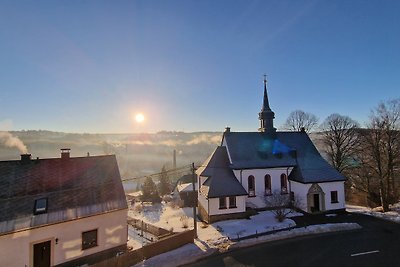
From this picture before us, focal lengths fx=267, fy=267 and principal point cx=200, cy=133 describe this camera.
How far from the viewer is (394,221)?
24.8 metres

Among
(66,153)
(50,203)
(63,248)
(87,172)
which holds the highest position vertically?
(66,153)

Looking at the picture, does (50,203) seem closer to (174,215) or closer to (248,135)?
(174,215)

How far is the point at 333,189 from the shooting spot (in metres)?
28.7

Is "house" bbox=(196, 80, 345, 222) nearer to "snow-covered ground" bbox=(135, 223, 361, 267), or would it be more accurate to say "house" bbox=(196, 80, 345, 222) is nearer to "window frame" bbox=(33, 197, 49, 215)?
"snow-covered ground" bbox=(135, 223, 361, 267)

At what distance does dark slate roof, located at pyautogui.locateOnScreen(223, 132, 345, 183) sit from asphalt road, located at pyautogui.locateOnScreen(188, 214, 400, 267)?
7.98 m

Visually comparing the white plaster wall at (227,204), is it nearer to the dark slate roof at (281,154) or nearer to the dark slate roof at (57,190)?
the dark slate roof at (281,154)

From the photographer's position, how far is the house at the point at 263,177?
2695cm

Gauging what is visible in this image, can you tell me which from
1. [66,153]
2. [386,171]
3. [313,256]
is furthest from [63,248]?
[386,171]

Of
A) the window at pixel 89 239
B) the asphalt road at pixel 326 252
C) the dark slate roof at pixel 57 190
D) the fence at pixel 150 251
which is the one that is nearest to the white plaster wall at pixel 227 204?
the fence at pixel 150 251

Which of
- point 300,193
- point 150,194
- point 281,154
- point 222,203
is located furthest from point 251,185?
point 150,194

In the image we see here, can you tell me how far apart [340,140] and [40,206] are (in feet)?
123

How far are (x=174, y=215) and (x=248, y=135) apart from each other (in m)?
13.2

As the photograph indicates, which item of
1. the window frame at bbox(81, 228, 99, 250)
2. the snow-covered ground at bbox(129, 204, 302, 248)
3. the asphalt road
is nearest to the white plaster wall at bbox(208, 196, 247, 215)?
the snow-covered ground at bbox(129, 204, 302, 248)

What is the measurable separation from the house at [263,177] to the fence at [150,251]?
608 centimetres
